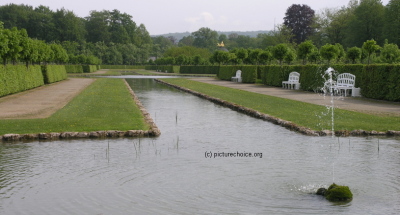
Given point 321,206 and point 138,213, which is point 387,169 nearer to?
point 321,206

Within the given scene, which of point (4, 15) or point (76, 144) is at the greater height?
point (4, 15)

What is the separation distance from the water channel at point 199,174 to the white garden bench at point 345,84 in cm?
1310

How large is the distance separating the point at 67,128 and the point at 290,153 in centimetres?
624

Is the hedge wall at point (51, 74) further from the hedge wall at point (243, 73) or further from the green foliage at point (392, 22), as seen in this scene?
the green foliage at point (392, 22)

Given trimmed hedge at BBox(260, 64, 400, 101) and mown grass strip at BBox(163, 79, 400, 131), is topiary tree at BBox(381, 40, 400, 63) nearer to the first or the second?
trimmed hedge at BBox(260, 64, 400, 101)

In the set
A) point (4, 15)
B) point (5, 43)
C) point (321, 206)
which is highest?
point (4, 15)

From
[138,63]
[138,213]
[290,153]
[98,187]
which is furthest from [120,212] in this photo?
[138,63]

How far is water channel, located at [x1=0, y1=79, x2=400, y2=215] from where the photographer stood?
706cm

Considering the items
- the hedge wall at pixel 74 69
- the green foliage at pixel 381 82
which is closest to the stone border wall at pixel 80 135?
the green foliage at pixel 381 82

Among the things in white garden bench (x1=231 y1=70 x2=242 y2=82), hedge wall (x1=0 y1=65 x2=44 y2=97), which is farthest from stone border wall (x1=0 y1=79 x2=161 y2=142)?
white garden bench (x1=231 y1=70 x2=242 y2=82)

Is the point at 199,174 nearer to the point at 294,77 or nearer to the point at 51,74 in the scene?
the point at 294,77

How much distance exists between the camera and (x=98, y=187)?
799 centimetres

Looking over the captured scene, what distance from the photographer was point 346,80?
26.7 metres

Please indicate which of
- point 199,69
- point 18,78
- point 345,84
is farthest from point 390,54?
point 199,69
